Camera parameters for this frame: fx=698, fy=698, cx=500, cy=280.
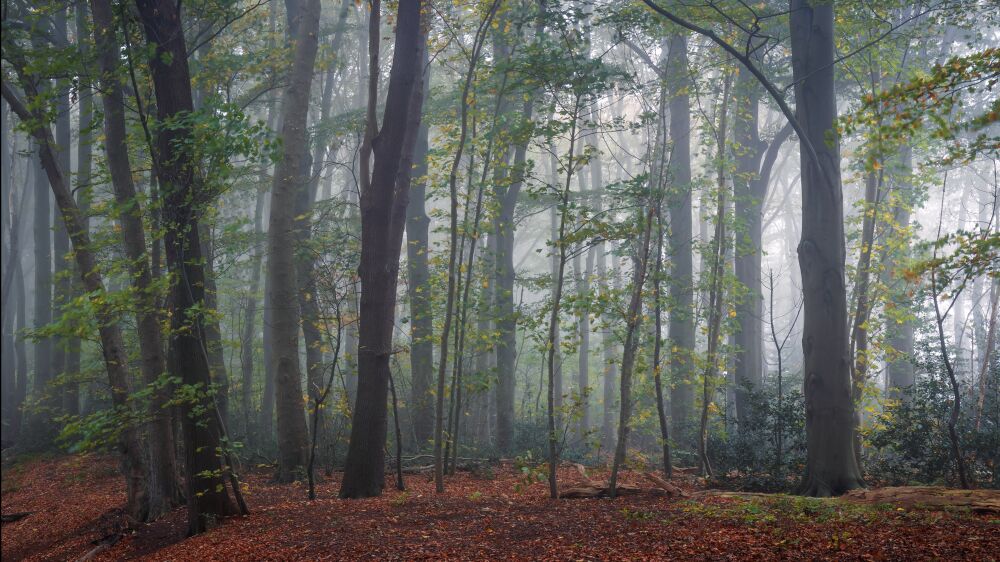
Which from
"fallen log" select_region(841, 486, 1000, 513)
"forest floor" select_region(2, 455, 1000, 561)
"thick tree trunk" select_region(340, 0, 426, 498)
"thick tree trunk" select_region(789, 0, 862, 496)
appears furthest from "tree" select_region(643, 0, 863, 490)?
"thick tree trunk" select_region(340, 0, 426, 498)

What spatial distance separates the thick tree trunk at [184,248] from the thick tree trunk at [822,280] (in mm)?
6534

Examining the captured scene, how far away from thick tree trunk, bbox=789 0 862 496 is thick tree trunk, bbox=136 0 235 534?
21.4 ft

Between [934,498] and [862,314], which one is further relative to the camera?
[862,314]

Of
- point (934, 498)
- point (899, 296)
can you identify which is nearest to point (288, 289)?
point (934, 498)

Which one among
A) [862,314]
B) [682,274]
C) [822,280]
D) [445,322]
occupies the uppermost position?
[682,274]

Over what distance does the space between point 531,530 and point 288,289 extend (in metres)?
5.91

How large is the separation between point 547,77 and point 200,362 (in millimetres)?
5385

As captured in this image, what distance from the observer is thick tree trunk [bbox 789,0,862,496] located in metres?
8.20

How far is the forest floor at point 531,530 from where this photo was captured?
5410 mm

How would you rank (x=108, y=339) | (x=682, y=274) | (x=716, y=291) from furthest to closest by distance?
(x=682, y=274)
(x=716, y=291)
(x=108, y=339)

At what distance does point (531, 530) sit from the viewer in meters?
6.72

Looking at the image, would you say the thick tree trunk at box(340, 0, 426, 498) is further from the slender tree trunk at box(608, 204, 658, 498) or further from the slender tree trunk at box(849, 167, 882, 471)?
the slender tree trunk at box(849, 167, 882, 471)

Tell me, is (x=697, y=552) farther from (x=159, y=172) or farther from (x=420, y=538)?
(x=159, y=172)

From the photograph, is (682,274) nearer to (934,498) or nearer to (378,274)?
(378,274)
